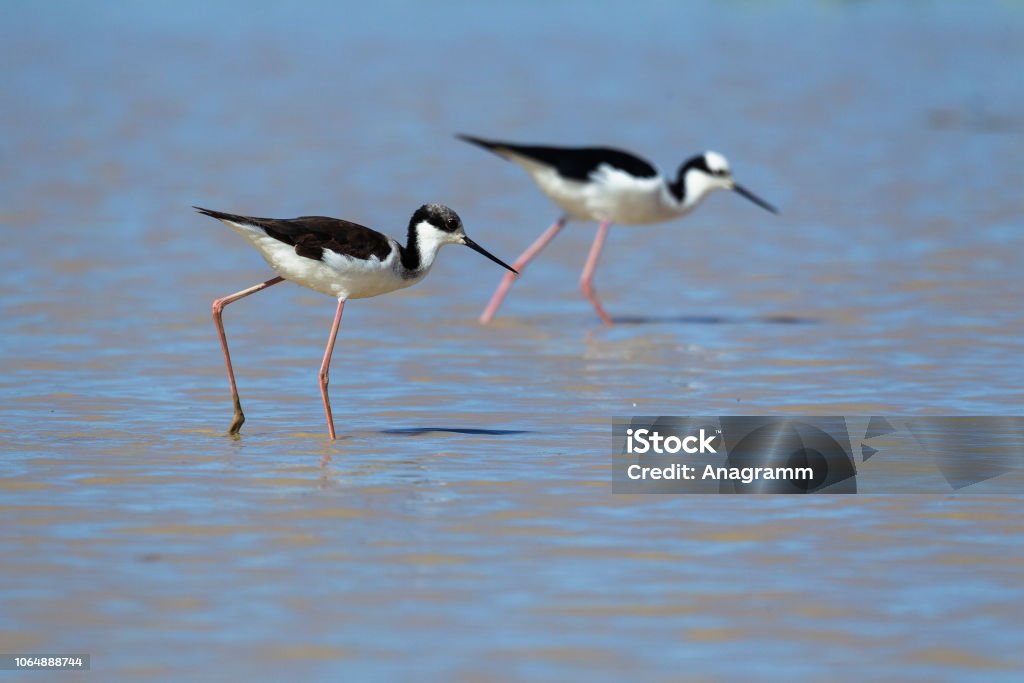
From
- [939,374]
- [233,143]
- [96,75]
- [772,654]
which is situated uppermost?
[96,75]

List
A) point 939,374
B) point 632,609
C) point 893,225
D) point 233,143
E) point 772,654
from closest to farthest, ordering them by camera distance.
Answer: point 772,654 → point 632,609 → point 939,374 → point 893,225 → point 233,143

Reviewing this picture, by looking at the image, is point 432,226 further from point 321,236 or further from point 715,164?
point 715,164

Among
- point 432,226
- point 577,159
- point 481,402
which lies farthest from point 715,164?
point 432,226

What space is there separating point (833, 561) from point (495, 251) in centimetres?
857

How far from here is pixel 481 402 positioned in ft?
28.7

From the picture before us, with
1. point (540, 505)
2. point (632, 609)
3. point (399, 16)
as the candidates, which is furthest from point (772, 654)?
point (399, 16)

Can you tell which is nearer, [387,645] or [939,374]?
[387,645]

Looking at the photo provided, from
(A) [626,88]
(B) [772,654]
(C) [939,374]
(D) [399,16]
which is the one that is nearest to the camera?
(B) [772,654]

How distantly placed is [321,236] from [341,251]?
0.10m

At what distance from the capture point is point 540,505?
648 centimetres

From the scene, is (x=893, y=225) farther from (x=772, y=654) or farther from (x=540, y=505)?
(x=772, y=654)

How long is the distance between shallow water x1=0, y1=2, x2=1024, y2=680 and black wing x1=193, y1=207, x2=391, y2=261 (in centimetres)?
81

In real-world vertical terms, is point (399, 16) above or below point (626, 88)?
above

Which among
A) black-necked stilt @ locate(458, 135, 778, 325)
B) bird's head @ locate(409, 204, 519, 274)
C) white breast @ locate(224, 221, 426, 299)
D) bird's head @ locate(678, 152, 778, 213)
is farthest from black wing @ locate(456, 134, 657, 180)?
white breast @ locate(224, 221, 426, 299)
